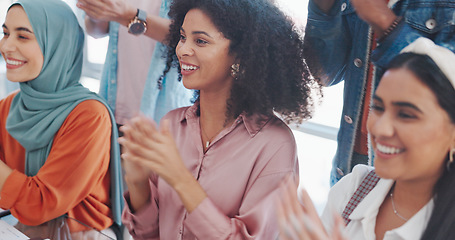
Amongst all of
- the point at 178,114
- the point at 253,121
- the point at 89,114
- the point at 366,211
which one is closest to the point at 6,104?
the point at 89,114

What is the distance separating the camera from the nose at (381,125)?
671 mm

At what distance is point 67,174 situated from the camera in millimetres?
1269

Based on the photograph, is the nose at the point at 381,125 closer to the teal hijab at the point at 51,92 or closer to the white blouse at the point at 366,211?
the white blouse at the point at 366,211

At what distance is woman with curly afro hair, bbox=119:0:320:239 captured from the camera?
95 centimetres

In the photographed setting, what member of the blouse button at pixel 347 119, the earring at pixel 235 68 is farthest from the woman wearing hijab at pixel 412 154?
the earring at pixel 235 68

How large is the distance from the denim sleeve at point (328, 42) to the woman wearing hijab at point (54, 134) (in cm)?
68

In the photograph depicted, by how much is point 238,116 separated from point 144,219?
350mm

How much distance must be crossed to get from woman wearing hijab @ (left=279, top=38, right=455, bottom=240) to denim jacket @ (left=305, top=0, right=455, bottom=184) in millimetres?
58

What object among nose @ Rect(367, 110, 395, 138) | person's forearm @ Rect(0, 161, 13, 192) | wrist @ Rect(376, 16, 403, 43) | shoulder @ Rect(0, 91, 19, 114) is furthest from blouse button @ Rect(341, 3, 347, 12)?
shoulder @ Rect(0, 91, 19, 114)

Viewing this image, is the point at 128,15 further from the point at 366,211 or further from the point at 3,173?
the point at 366,211

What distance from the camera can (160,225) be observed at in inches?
43.7

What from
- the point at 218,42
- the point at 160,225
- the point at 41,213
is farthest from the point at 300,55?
the point at 41,213

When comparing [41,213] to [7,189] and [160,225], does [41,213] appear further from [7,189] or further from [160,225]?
[160,225]

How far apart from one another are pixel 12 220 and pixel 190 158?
590 millimetres
